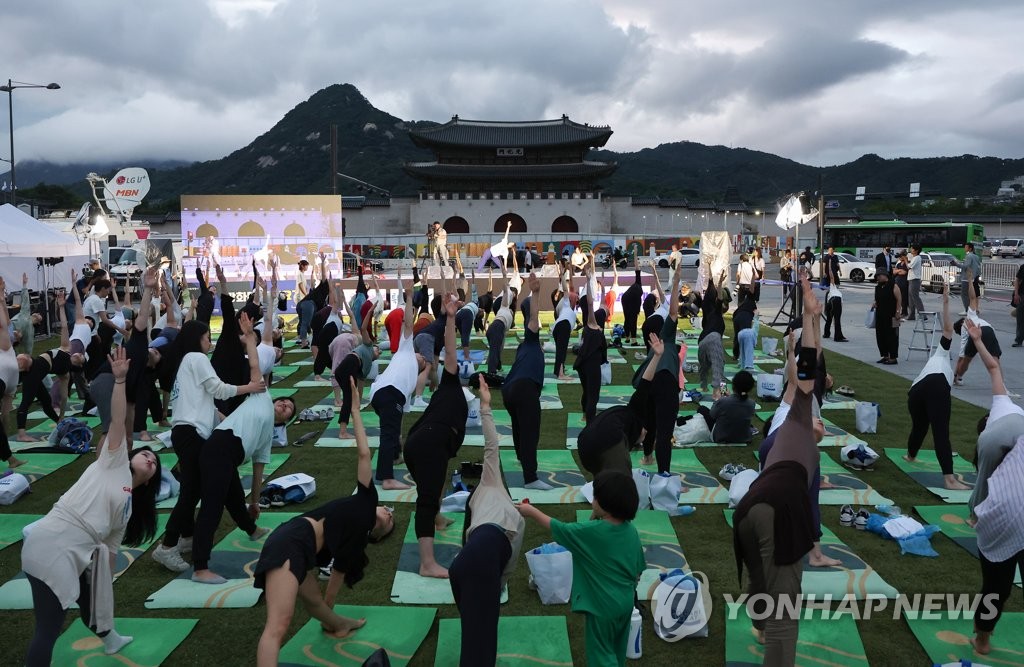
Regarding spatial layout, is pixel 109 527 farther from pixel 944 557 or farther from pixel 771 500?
pixel 944 557

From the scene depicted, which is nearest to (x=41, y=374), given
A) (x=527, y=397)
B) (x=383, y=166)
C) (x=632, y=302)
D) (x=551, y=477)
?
(x=527, y=397)

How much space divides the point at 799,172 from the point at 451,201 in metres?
102

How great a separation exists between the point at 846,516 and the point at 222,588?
5.31 m

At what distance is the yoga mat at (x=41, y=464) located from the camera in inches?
339

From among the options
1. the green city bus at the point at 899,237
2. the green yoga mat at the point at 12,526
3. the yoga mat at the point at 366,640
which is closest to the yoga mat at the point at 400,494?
the yoga mat at the point at 366,640

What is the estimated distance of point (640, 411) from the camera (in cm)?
710

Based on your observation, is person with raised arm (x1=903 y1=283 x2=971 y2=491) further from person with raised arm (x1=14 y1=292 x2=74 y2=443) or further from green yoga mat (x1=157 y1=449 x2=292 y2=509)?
person with raised arm (x1=14 y1=292 x2=74 y2=443)

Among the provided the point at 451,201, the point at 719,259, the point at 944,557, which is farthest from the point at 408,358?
the point at 451,201

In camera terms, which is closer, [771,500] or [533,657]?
[771,500]

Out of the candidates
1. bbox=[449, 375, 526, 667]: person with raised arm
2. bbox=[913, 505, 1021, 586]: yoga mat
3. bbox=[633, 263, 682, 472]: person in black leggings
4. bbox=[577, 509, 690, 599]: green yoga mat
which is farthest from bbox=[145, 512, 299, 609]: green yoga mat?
bbox=[913, 505, 1021, 586]: yoga mat

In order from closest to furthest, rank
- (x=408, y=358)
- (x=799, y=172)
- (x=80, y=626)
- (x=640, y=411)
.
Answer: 1. (x=80, y=626)
2. (x=640, y=411)
3. (x=408, y=358)
4. (x=799, y=172)

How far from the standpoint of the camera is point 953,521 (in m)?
6.93

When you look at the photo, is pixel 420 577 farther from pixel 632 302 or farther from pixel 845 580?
pixel 632 302

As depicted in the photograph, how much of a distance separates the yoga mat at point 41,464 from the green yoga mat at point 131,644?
4.08m
